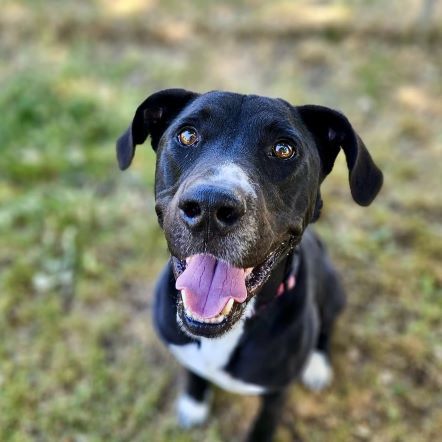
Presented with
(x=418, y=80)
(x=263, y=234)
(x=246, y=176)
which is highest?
(x=246, y=176)

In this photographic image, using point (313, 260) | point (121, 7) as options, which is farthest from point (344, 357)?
point (121, 7)

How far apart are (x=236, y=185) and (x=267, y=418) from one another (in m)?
1.56

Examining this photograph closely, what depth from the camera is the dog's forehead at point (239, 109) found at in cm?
222

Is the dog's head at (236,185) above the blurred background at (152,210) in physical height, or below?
above

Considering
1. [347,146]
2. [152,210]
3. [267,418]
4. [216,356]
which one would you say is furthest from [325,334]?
[152,210]

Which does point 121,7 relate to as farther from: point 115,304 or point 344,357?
point 344,357

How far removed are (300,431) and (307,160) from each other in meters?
1.75

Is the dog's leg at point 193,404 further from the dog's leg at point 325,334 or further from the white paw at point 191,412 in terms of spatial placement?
the dog's leg at point 325,334

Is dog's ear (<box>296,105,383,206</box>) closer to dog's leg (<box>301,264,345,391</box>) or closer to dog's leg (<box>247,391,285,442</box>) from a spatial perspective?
dog's leg (<box>301,264,345,391</box>)

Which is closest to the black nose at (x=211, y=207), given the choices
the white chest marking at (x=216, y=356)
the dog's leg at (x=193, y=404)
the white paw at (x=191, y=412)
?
the white chest marking at (x=216, y=356)

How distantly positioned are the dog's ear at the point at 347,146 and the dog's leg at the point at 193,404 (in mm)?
1455

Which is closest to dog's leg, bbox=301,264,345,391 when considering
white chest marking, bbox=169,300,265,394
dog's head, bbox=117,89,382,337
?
white chest marking, bbox=169,300,265,394

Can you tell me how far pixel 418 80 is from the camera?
5.91m

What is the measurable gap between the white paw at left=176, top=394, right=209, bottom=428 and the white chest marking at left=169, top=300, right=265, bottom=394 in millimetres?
518
